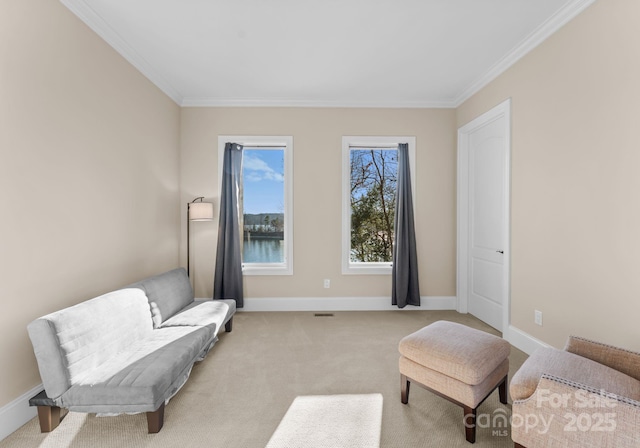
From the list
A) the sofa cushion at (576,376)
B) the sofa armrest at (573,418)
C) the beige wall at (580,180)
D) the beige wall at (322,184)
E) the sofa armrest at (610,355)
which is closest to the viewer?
the sofa armrest at (573,418)

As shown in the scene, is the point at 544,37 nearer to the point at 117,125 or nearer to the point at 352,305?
the point at 352,305

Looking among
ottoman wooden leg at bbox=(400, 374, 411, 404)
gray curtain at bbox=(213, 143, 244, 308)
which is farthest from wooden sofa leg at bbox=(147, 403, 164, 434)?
gray curtain at bbox=(213, 143, 244, 308)

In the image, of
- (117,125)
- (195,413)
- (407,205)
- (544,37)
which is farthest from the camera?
(407,205)

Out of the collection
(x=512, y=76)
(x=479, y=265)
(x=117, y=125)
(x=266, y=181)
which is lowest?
(x=479, y=265)

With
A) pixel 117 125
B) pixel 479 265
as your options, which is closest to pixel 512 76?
pixel 479 265

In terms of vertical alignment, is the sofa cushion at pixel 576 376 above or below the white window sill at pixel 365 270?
below

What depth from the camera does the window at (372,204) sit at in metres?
4.22

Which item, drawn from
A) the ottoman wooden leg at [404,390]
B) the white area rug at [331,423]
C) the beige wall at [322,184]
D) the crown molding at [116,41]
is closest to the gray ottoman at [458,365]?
the ottoman wooden leg at [404,390]

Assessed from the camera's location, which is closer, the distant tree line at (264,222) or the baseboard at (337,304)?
the baseboard at (337,304)

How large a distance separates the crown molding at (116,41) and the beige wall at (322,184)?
2.01 feet

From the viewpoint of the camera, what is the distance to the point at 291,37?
262cm

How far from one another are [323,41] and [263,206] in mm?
2245

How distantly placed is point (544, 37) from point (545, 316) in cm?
242

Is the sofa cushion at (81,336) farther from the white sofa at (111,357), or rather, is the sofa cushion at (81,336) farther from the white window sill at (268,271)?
the white window sill at (268,271)
